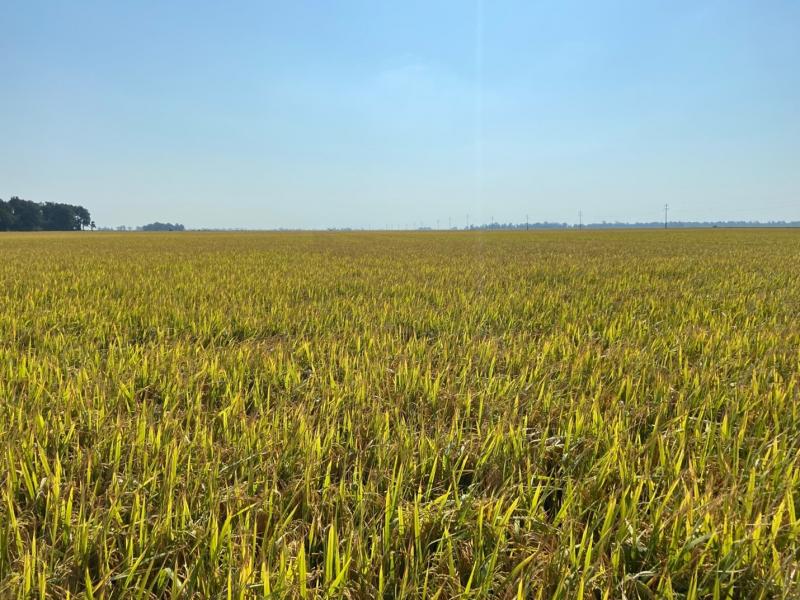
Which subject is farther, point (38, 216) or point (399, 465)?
point (38, 216)

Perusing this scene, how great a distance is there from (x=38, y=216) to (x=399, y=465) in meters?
142

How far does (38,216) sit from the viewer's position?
109 meters

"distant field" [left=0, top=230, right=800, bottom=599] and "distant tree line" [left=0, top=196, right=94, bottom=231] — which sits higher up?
"distant tree line" [left=0, top=196, right=94, bottom=231]

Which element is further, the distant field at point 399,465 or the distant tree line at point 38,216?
the distant tree line at point 38,216

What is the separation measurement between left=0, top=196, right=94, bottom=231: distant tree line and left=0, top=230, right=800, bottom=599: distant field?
438ft

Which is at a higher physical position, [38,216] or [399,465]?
[38,216]

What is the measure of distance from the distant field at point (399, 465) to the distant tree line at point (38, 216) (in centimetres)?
13354

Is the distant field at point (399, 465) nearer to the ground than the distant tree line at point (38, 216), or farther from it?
nearer to the ground

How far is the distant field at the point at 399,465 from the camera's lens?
134 centimetres

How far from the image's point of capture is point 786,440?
2.21 metres

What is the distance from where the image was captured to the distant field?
1.34 meters

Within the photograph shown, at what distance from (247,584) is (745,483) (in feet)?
6.57

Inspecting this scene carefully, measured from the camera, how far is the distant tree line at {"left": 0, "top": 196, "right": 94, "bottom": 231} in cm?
10312

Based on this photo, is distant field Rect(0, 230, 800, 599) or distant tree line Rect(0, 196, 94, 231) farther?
distant tree line Rect(0, 196, 94, 231)
